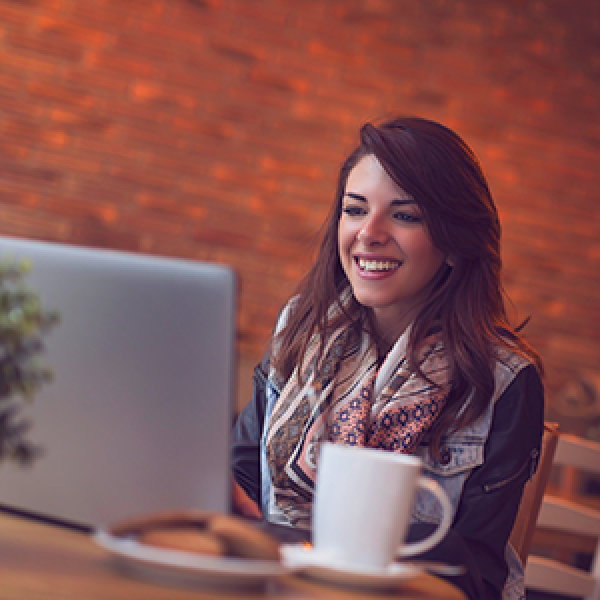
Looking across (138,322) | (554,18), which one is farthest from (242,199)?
(138,322)

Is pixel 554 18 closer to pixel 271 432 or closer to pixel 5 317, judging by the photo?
pixel 271 432

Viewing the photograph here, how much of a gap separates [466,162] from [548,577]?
1.08 meters

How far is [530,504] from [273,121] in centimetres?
273

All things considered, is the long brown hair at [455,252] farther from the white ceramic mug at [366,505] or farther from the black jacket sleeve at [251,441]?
the white ceramic mug at [366,505]

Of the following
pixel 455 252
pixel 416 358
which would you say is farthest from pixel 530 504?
pixel 455 252

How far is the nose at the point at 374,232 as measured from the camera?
1.43m

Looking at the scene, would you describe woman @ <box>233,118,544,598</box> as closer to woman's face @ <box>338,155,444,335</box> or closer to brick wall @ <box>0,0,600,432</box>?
woman's face @ <box>338,155,444,335</box>

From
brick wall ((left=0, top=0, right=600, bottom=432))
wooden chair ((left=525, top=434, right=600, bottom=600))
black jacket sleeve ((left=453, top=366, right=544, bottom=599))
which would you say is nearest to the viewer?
black jacket sleeve ((left=453, top=366, right=544, bottom=599))

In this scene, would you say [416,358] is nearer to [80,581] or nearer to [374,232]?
[374,232]

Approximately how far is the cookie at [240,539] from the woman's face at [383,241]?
0.84 metres

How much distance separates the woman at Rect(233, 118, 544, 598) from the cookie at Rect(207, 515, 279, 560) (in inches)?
24.2

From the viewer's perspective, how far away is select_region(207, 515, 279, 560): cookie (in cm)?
65

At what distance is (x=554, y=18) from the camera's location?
419 centimetres

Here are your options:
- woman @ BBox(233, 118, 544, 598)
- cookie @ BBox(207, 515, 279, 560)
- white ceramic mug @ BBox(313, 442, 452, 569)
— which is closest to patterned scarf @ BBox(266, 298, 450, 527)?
woman @ BBox(233, 118, 544, 598)
